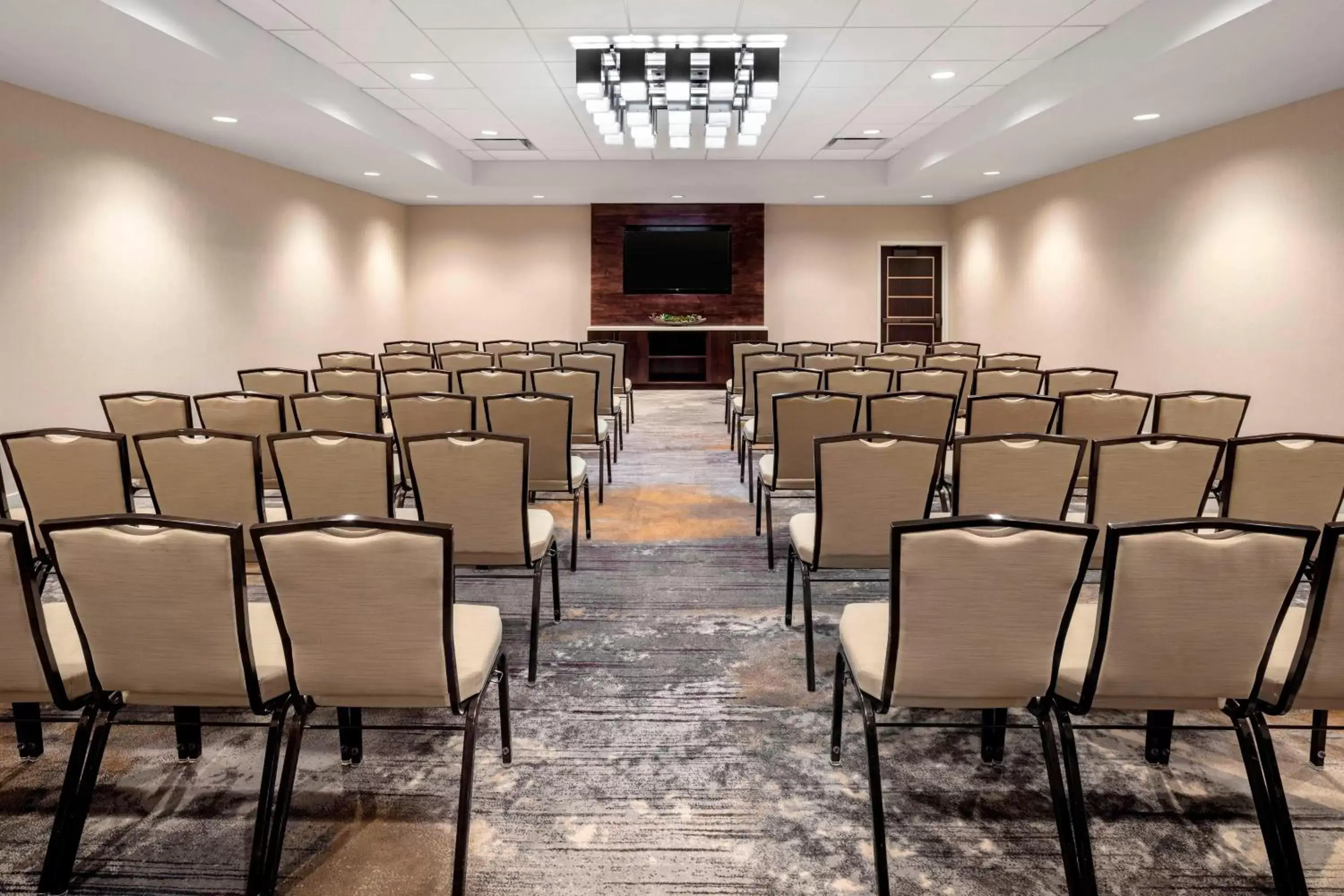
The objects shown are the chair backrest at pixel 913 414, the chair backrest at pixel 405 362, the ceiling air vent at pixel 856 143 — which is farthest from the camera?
the ceiling air vent at pixel 856 143

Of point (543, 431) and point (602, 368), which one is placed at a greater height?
point (602, 368)

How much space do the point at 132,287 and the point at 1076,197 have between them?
32.5ft

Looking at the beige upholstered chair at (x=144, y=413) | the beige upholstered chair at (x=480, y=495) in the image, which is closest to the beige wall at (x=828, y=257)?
the beige upholstered chair at (x=144, y=413)

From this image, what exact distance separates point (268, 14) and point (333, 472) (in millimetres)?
3886

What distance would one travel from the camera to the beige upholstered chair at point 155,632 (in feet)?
6.35

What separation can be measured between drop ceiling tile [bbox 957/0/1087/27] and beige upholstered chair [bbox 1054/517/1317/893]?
450 cm

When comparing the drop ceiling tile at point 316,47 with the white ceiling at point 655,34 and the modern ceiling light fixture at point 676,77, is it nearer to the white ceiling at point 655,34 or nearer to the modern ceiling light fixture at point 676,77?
the white ceiling at point 655,34

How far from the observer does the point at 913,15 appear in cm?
545

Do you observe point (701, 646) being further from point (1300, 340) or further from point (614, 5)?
point (1300, 340)

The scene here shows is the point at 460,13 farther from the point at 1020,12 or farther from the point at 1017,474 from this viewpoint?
the point at 1017,474

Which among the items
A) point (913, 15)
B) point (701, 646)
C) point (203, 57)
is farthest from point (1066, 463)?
point (203, 57)

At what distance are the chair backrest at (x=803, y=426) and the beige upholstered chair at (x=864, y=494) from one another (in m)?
1.23

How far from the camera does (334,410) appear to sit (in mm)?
4688

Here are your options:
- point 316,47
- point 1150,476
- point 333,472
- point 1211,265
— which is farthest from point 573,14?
point 1211,265
